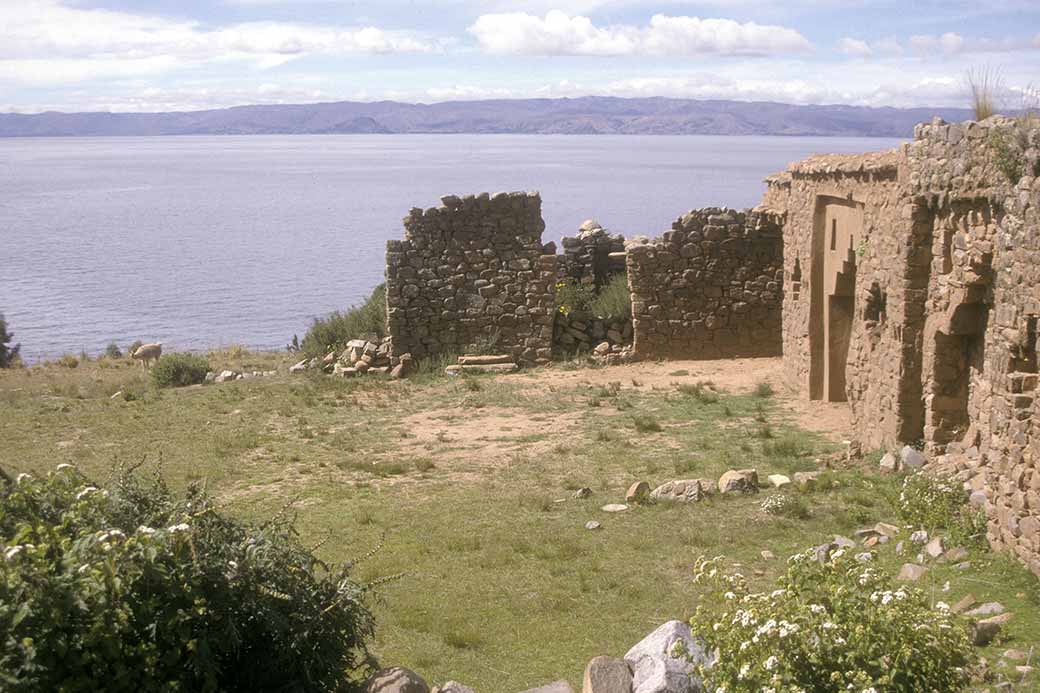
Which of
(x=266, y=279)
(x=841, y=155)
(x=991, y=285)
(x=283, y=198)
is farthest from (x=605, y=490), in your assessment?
(x=283, y=198)

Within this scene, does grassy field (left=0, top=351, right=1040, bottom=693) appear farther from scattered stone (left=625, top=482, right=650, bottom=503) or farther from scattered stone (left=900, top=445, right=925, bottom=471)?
scattered stone (left=900, top=445, right=925, bottom=471)

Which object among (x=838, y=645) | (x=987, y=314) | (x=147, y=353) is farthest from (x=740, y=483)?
(x=147, y=353)

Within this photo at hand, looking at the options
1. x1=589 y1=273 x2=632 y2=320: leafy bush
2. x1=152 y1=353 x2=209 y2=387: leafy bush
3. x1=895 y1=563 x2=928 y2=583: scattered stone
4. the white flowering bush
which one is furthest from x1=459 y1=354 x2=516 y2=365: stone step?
the white flowering bush

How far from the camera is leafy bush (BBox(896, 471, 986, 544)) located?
→ 8.07 meters

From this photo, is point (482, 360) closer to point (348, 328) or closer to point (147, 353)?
point (348, 328)

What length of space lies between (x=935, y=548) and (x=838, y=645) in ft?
12.1

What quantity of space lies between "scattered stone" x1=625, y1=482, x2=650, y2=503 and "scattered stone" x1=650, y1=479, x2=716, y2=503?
0.09 meters

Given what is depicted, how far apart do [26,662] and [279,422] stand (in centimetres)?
1124

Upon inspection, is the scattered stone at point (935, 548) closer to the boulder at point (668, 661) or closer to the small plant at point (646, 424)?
the boulder at point (668, 661)

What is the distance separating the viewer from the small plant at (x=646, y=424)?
44.5 feet

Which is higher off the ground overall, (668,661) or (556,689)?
(668,661)

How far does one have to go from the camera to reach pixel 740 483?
33.9 ft

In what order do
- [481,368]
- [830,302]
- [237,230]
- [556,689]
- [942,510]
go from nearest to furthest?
[556,689] < [942,510] < [830,302] < [481,368] < [237,230]

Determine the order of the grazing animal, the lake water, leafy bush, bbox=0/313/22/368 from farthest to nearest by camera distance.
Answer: the lake water
leafy bush, bbox=0/313/22/368
the grazing animal
